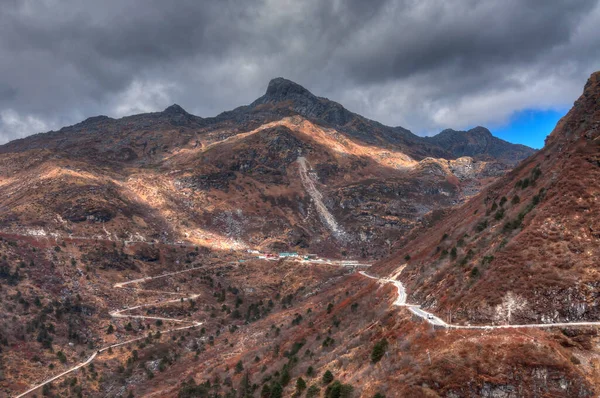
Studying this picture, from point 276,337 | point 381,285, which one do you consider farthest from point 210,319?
point 381,285

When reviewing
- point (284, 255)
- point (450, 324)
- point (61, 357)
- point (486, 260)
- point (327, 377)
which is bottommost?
point (61, 357)

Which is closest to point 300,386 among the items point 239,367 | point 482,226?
point 239,367

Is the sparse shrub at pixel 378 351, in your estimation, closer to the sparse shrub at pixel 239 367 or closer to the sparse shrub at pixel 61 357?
the sparse shrub at pixel 239 367

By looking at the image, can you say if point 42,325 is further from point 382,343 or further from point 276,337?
point 382,343

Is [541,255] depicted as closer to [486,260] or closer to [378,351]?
[486,260]

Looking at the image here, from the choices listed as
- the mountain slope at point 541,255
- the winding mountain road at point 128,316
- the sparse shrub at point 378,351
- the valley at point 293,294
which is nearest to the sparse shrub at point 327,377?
the valley at point 293,294

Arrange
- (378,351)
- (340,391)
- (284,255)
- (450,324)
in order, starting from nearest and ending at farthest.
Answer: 1. (450,324)
2. (340,391)
3. (378,351)
4. (284,255)

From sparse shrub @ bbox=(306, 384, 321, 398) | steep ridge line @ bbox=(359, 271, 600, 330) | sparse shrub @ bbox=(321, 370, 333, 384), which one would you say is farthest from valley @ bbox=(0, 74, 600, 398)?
sparse shrub @ bbox=(306, 384, 321, 398)

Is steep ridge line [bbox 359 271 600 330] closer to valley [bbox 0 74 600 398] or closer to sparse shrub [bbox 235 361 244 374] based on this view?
valley [bbox 0 74 600 398]
